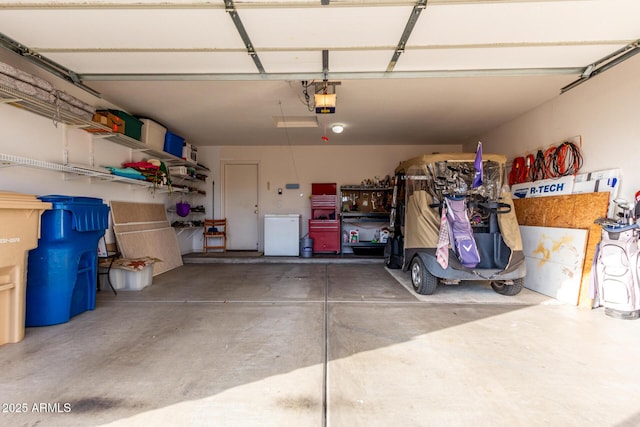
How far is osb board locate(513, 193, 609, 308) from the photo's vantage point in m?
3.29

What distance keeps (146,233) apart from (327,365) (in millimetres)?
4295

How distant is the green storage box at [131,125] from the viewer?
14.2ft

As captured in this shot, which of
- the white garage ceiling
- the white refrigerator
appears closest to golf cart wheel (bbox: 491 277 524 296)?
the white garage ceiling

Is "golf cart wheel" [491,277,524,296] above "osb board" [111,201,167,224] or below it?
below

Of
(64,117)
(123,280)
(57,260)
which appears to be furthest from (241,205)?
(57,260)

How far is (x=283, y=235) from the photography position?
6727 mm

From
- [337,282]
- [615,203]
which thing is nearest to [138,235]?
[337,282]

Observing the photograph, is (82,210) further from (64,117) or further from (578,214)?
(578,214)

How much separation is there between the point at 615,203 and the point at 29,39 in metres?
5.81

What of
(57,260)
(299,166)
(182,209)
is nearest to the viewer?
(57,260)

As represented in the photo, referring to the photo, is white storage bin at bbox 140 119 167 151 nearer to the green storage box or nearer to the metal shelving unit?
the green storage box

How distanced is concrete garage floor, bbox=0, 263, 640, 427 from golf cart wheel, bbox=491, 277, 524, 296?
0.20 m

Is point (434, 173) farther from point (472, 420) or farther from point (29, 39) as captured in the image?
point (29, 39)

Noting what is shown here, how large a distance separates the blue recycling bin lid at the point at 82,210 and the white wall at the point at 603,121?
18.3 ft
